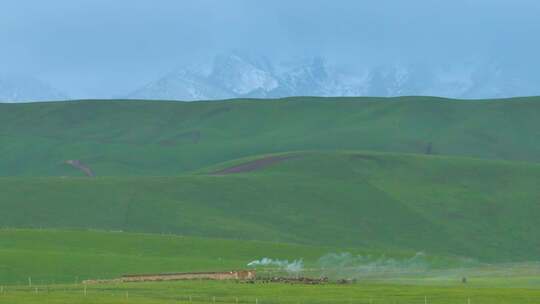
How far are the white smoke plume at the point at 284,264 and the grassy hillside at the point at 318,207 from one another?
27719 millimetres

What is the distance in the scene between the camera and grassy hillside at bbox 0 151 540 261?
15325 centimetres

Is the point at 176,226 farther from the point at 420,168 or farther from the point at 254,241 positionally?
the point at 420,168

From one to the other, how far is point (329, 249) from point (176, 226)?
24.6 m

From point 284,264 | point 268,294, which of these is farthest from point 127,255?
point 268,294

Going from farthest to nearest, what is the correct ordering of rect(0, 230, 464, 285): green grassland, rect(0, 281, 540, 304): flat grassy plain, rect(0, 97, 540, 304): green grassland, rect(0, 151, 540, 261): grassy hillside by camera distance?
rect(0, 151, 540, 261): grassy hillside < rect(0, 230, 464, 285): green grassland < rect(0, 97, 540, 304): green grassland < rect(0, 281, 540, 304): flat grassy plain

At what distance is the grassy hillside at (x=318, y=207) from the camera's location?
153250mm

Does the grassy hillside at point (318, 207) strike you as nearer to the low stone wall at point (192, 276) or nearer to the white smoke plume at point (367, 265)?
the white smoke plume at point (367, 265)

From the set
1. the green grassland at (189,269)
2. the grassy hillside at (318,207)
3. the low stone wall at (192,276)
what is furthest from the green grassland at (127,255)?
the grassy hillside at (318,207)

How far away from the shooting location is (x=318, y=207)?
170m

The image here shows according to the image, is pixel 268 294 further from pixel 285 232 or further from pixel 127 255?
pixel 285 232

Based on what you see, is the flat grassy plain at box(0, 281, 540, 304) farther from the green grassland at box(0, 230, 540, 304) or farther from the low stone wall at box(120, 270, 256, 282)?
the low stone wall at box(120, 270, 256, 282)

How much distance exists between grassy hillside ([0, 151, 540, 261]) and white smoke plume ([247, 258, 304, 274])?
90.9 ft

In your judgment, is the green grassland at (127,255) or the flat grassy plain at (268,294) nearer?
the flat grassy plain at (268,294)

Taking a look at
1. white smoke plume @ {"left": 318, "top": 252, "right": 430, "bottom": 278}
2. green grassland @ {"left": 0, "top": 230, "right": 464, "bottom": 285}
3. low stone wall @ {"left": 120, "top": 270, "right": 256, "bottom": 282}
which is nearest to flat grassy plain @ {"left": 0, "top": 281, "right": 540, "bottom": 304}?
low stone wall @ {"left": 120, "top": 270, "right": 256, "bottom": 282}
